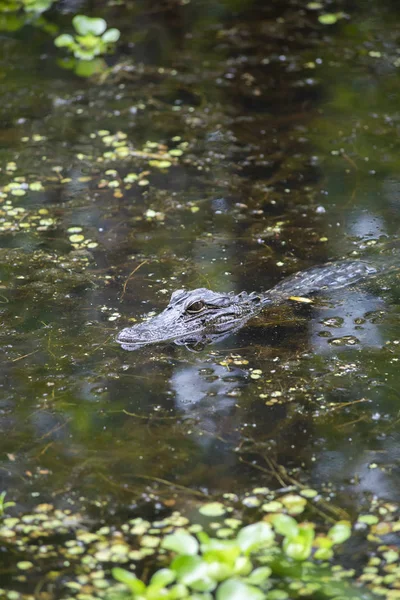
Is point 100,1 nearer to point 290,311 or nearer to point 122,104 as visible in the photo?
point 122,104

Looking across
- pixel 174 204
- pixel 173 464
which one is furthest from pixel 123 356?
pixel 174 204

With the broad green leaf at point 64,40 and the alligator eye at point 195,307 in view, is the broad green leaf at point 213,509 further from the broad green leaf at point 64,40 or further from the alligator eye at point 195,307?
the broad green leaf at point 64,40

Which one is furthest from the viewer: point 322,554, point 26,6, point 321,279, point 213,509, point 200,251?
point 26,6

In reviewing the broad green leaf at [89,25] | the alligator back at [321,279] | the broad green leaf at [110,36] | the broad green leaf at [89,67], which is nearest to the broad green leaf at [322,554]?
the alligator back at [321,279]

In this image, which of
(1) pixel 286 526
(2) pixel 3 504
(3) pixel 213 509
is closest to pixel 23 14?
(2) pixel 3 504

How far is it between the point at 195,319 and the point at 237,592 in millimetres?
2692

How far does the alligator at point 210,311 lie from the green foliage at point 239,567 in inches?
79.7

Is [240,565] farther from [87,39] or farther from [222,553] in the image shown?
[87,39]

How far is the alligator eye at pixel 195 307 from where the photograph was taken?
5530 mm

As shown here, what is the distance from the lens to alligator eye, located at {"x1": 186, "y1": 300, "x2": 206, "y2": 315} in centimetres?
553

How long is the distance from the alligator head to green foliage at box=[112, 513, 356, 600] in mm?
2006

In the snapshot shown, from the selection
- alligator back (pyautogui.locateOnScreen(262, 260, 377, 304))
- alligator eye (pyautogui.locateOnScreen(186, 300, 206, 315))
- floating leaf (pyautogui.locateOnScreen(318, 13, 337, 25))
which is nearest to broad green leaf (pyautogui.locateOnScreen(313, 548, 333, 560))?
alligator eye (pyautogui.locateOnScreen(186, 300, 206, 315))

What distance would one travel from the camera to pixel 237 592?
3051 mm

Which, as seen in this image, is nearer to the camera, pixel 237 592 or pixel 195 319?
pixel 237 592
